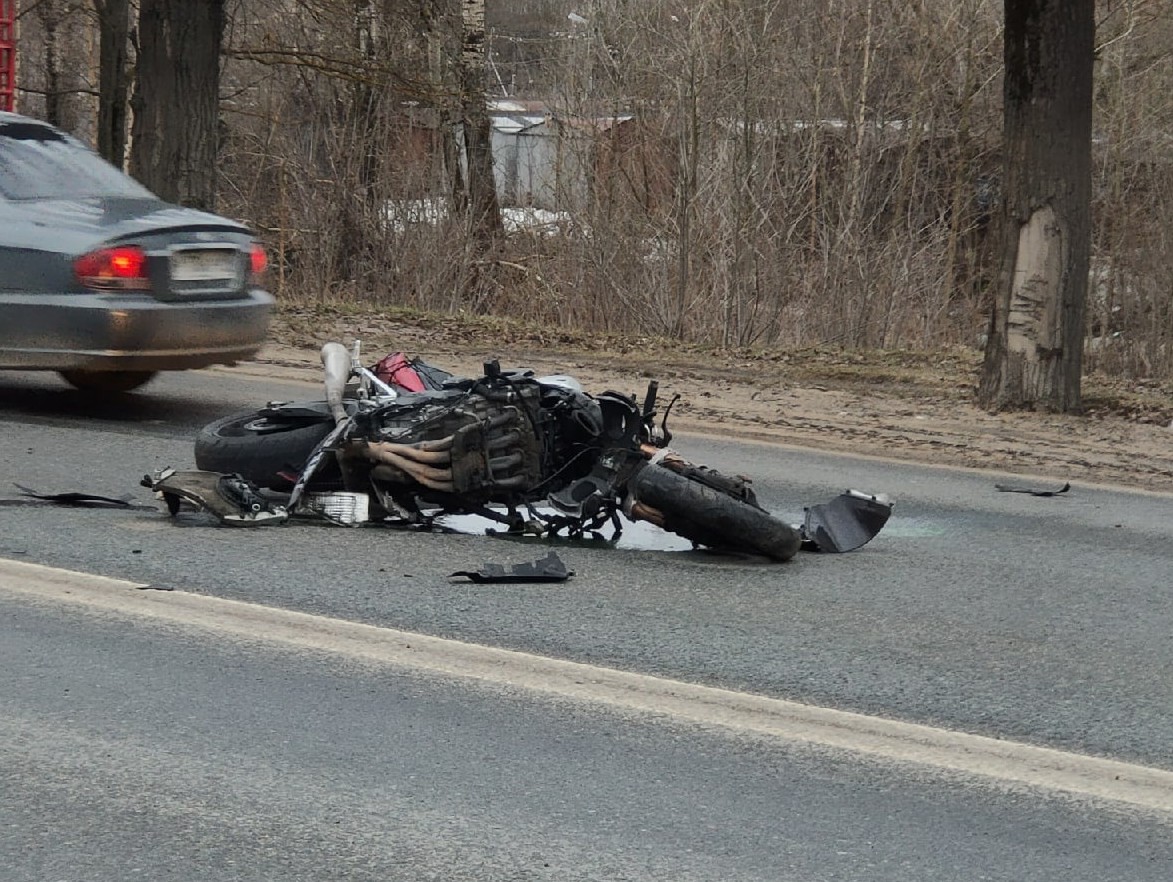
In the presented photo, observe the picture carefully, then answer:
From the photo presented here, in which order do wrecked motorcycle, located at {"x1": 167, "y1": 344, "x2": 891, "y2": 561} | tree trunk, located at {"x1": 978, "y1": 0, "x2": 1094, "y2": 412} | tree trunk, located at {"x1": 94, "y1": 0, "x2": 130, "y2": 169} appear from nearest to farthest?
wrecked motorcycle, located at {"x1": 167, "y1": 344, "x2": 891, "y2": 561} → tree trunk, located at {"x1": 978, "y1": 0, "x2": 1094, "y2": 412} → tree trunk, located at {"x1": 94, "y1": 0, "x2": 130, "y2": 169}

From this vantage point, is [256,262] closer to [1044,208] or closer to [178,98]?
[1044,208]

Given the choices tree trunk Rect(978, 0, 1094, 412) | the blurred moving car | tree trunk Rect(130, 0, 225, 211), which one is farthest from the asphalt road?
tree trunk Rect(130, 0, 225, 211)

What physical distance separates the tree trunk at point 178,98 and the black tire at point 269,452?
901 cm

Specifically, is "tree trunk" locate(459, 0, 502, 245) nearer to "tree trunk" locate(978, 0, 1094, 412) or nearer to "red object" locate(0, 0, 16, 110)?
"red object" locate(0, 0, 16, 110)

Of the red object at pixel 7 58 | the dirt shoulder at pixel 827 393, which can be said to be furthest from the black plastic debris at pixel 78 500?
the red object at pixel 7 58

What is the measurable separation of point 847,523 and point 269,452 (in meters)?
2.64

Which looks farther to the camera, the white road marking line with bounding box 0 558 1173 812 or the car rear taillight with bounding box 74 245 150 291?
the car rear taillight with bounding box 74 245 150 291

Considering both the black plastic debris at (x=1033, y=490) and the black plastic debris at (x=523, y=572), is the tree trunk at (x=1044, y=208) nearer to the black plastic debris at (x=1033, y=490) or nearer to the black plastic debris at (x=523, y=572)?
the black plastic debris at (x=1033, y=490)

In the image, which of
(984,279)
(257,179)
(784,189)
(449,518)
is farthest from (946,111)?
(449,518)

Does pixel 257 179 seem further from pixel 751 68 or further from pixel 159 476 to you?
pixel 159 476

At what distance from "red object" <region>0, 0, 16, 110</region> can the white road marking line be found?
15109 mm

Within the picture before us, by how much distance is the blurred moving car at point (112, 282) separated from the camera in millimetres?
9430

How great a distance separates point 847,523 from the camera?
7434 mm

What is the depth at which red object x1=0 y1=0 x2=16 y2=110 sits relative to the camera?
65.1 feet
